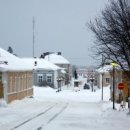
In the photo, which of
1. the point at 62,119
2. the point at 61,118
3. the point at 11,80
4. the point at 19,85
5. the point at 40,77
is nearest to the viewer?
the point at 62,119

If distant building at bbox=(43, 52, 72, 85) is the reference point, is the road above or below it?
below

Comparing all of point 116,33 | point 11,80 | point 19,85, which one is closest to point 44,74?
point 19,85

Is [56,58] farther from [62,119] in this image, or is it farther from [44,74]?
[62,119]

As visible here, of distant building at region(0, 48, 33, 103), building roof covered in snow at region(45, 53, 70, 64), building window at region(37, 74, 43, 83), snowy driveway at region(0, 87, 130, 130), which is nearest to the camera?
snowy driveway at region(0, 87, 130, 130)

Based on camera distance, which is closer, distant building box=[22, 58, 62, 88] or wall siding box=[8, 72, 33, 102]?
wall siding box=[8, 72, 33, 102]

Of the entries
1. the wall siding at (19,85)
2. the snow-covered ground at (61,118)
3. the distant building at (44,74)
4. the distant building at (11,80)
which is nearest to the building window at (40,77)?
the distant building at (44,74)

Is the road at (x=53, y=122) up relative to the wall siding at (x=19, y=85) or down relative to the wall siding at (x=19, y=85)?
down

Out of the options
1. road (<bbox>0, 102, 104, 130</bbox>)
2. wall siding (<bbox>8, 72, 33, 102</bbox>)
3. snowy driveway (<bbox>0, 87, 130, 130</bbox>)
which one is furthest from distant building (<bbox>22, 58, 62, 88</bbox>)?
road (<bbox>0, 102, 104, 130</bbox>)

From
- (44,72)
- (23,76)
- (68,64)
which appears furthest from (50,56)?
(23,76)

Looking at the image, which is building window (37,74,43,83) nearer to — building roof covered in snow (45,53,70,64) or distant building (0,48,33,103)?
building roof covered in snow (45,53,70,64)

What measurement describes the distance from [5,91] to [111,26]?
1852 centimetres

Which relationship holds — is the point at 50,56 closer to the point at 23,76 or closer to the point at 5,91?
the point at 23,76

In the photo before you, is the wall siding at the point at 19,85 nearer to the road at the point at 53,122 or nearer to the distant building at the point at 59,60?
the road at the point at 53,122

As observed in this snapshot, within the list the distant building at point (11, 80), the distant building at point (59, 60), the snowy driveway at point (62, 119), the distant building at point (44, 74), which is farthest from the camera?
the distant building at point (59, 60)
